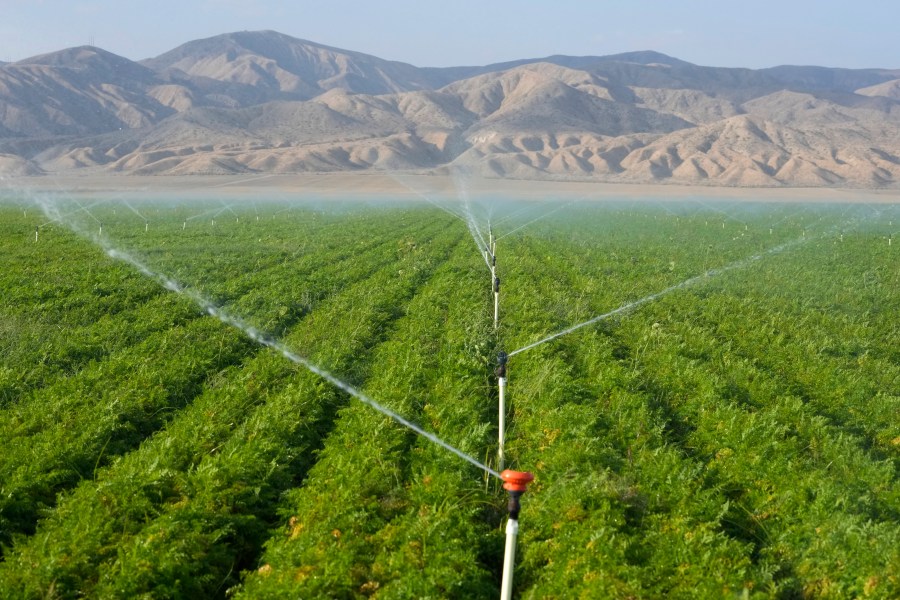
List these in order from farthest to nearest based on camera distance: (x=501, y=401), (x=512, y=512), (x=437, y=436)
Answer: (x=437, y=436) < (x=501, y=401) < (x=512, y=512)

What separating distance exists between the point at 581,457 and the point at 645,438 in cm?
121

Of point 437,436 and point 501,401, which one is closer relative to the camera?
point 501,401

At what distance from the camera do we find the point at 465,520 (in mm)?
7391

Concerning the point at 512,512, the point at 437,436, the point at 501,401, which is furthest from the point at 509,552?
the point at 437,436

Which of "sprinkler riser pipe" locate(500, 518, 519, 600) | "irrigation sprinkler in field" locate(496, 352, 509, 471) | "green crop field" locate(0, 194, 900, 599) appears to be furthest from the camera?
"irrigation sprinkler in field" locate(496, 352, 509, 471)

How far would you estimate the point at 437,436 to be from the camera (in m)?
9.59

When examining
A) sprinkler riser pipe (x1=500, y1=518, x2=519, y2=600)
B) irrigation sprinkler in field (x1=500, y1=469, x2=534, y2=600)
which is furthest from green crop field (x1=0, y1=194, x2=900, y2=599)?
irrigation sprinkler in field (x1=500, y1=469, x2=534, y2=600)

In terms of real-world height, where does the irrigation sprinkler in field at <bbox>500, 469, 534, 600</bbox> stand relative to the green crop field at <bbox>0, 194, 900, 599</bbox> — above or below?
above

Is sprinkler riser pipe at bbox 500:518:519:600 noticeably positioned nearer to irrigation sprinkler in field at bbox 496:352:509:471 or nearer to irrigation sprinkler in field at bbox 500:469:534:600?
irrigation sprinkler in field at bbox 500:469:534:600

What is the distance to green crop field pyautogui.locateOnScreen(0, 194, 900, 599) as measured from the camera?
6.61 metres

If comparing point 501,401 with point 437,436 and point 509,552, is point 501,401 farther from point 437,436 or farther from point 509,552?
point 509,552

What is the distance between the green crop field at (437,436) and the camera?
21.7ft

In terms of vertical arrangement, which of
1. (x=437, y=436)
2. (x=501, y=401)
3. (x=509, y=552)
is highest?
(x=501, y=401)

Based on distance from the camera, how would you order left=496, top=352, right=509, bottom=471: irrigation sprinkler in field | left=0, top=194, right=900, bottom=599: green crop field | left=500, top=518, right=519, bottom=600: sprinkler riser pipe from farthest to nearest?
left=496, top=352, right=509, bottom=471: irrigation sprinkler in field
left=0, top=194, right=900, bottom=599: green crop field
left=500, top=518, right=519, bottom=600: sprinkler riser pipe
